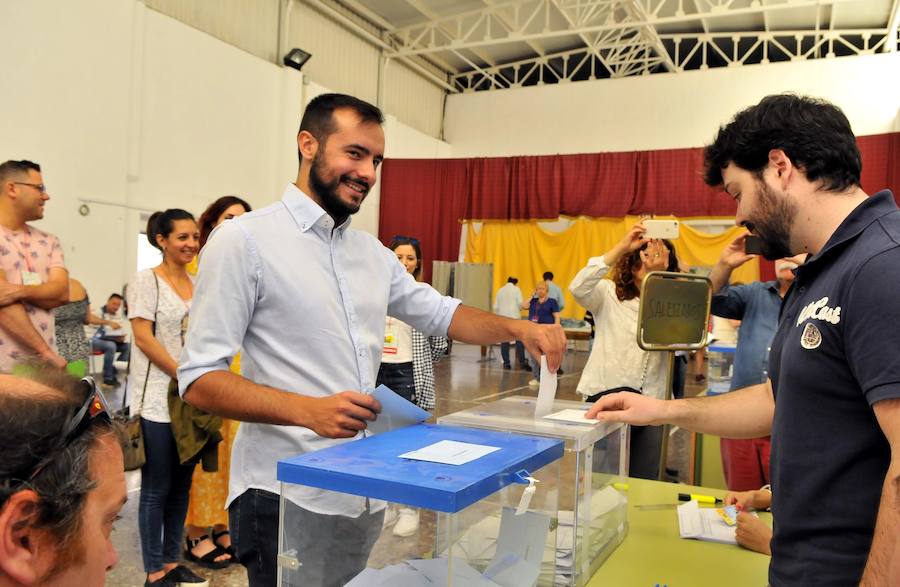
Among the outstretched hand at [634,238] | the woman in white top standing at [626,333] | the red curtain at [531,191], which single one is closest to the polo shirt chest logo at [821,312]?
the outstretched hand at [634,238]

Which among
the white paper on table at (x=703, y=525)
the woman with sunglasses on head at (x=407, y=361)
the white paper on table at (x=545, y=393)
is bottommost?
the white paper on table at (x=703, y=525)

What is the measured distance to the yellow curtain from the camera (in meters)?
11.6

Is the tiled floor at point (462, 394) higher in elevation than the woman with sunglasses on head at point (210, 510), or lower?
lower

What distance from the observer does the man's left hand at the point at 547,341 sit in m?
1.42

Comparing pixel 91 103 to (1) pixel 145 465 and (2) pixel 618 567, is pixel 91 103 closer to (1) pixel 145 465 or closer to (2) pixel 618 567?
(1) pixel 145 465

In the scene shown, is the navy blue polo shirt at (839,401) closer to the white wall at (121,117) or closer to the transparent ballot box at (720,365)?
the transparent ballot box at (720,365)

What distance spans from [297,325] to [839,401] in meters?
0.97

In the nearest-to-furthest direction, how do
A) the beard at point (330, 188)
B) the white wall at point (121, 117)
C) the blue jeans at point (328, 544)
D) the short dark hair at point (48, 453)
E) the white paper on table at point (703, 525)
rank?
1. the short dark hair at point (48, 453)
2. the blue jeans at point (328, 544)
3. the beard at point (330, 188)
4. the white paper on table at point (703, 525)
5. the white wall at point (121, 117)

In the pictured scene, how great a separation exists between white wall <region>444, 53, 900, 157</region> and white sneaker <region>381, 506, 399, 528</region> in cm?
1067

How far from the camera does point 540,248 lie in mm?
12289

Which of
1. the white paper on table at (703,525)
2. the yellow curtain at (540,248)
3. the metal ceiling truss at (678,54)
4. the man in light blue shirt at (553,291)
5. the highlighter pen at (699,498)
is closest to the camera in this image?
the white paper on table at (703,525)

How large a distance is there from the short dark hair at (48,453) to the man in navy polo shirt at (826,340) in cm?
91

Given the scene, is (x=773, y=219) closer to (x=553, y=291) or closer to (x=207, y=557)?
(x=207, y=557)

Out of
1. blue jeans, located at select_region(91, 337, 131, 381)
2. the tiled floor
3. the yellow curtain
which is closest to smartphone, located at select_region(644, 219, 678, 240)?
the tiled floor
